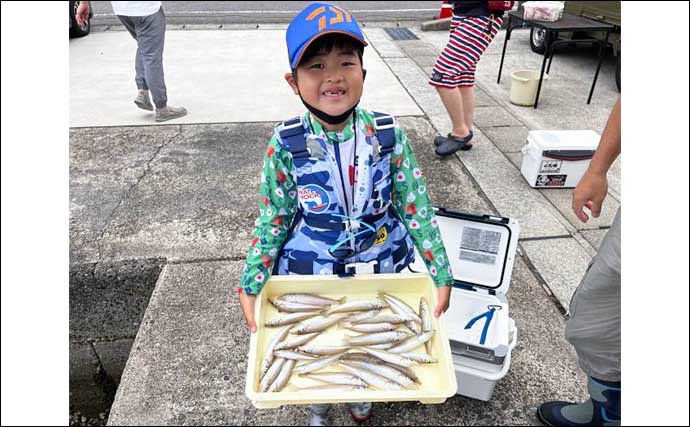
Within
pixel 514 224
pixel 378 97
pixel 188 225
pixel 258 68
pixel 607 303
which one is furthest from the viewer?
pixel 258 68

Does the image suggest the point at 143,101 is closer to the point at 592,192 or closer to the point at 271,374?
the point at 271,374

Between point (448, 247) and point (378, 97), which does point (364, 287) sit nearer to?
point (448, 247)

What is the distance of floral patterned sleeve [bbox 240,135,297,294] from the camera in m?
1.91

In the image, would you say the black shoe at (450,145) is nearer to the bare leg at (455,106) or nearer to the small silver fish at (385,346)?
the bare leg at (455,106)

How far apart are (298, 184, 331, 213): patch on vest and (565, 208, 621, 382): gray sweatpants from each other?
1042mm

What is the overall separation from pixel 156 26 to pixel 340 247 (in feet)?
14.1

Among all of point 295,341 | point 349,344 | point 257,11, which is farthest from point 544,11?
point 257,11

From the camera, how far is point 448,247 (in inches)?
105

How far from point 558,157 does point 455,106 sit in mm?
1061

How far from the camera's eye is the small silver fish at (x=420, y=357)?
72.6 inches

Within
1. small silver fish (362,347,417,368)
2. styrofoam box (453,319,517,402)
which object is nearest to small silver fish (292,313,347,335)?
small silver fish (362,347,417,368)

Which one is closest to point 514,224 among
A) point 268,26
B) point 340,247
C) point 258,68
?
point 340,247

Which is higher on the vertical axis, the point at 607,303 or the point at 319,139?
the point at 319,139

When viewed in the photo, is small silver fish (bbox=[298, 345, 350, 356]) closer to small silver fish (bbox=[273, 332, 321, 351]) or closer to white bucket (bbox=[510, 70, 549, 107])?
small silver fish (bbox=[273, 332, 321, 351])
